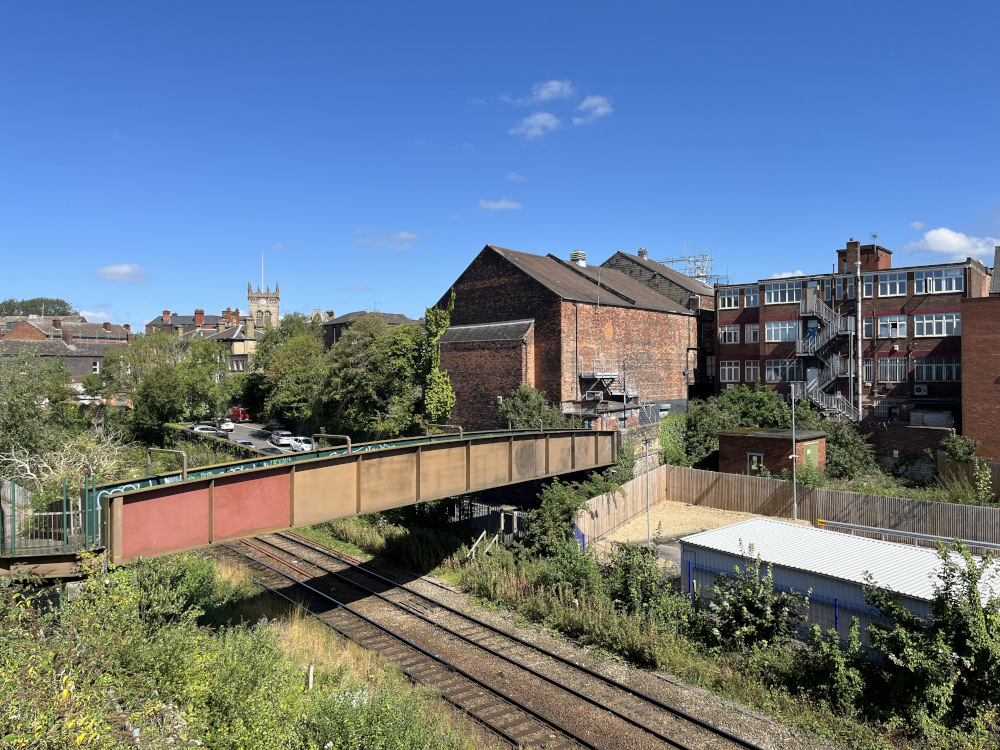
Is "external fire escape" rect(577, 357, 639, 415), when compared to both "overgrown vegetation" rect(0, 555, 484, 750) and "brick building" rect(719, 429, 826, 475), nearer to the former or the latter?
"brick building" rect(719, 429, 826, 475)

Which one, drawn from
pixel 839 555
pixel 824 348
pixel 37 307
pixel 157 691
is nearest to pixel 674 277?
pixel 824 348

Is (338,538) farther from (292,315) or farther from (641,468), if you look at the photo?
(292,315)

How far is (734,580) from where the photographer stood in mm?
16734

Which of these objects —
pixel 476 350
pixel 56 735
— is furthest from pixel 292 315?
pixel 56 735

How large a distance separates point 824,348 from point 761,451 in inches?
481

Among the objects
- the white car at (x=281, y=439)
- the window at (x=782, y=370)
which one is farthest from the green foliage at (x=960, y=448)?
the white car at (x=281, y=439)

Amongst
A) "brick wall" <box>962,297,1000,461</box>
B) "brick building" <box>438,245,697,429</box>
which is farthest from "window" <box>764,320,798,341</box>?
"brick wall" <box>962,297,1000,461</box>

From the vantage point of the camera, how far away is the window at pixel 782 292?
1661 inches

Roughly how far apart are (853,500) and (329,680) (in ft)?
71.8

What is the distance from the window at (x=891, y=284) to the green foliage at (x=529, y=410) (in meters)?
20.8

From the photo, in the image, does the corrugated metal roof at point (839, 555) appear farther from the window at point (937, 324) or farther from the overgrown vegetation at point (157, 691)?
the window at point (937, 324)

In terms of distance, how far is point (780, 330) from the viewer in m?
42.7

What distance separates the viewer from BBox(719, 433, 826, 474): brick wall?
3169cm

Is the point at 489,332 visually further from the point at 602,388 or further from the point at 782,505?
the point at 782,505
